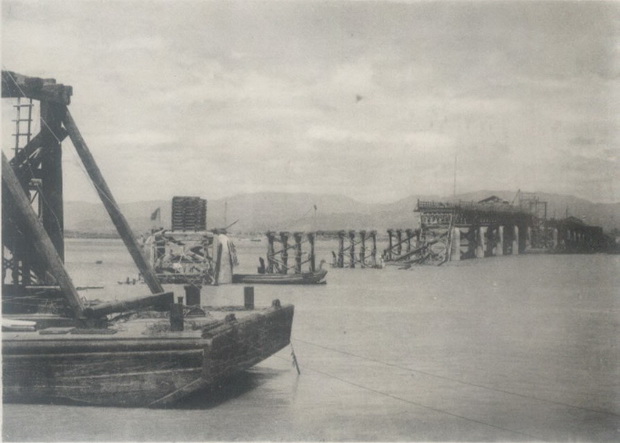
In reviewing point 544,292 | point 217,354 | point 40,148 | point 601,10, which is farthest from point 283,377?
point 544,292

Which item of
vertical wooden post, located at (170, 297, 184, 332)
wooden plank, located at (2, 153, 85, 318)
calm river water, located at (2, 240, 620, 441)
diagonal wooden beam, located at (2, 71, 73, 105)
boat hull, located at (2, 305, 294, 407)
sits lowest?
calm river water, located at (2, 240, 620, 441)

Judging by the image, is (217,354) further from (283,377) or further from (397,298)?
(397,298)

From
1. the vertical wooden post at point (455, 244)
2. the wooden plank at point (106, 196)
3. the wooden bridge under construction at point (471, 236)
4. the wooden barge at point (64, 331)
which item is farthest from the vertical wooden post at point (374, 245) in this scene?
the wooden barge at point (64, 331)

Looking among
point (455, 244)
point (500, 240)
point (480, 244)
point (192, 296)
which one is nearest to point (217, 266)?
point (192, 296)

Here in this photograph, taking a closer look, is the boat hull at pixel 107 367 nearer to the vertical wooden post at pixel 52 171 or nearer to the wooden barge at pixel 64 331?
the wooden barge at pixel 64 331

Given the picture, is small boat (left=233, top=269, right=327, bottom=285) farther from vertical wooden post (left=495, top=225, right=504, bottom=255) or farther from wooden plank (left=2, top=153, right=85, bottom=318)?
vertical wooden post (left=495, top=225, right=504, bottom=255)

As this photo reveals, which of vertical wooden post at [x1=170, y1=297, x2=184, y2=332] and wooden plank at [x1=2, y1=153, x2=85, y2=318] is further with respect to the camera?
vertical wooden post at [x1=170, y1=297, x2=184, y2=332]

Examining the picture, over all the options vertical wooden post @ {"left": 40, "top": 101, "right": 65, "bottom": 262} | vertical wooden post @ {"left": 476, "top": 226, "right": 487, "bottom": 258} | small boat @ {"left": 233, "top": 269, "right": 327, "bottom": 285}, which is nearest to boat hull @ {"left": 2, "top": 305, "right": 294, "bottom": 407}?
vertical wooden post @ {"left": 40, "top": 101, "right": 65, "bottom": 262}
